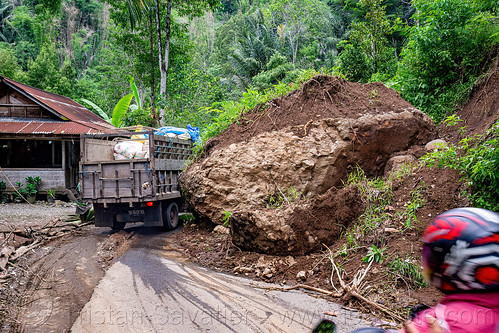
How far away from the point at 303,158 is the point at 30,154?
16.4m

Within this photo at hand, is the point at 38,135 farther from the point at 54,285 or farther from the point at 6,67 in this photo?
the point at 6,67

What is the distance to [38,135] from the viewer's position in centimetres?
1541

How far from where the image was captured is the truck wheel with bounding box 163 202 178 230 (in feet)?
31.8

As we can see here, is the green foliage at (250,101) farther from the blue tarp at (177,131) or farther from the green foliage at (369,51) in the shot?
the green foliage at (369,51)

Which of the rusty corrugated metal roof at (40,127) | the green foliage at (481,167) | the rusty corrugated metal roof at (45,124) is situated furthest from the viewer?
the rusty corrugated metal roof at (45,124)

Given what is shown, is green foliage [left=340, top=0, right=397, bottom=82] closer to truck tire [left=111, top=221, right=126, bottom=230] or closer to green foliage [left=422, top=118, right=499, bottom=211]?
green foliage [left=422, top=118, right=499, bottom=211]

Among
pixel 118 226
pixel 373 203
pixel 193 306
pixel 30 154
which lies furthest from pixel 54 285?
pixel 30 154

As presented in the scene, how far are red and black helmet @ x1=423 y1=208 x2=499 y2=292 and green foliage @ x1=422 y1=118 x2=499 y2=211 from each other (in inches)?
156

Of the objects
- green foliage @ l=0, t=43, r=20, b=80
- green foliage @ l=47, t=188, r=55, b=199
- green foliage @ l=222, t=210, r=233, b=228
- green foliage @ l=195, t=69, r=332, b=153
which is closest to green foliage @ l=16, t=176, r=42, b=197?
green foliage @ l=47, t=188, r=55, b=199

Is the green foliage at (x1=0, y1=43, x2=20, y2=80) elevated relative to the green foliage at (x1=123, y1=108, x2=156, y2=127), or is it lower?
elevated

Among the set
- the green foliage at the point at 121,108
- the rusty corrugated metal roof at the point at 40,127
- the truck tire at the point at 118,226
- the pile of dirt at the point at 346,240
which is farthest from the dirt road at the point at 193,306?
the green foliage at the point at 121,108

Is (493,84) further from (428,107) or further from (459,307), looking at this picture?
(459,307)

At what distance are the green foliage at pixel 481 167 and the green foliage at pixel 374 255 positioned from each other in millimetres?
1589

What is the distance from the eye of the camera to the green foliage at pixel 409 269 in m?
4.67
